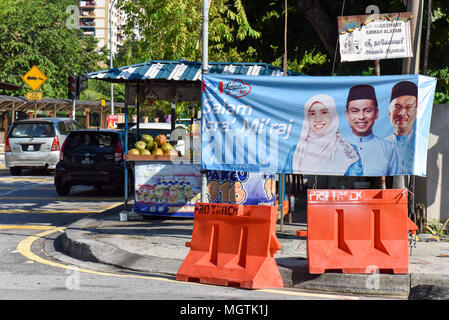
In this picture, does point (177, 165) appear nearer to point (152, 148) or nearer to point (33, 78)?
point (152, 148)

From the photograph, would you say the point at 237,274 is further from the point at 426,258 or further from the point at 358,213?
the point at 426,258

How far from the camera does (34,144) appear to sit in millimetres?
21344

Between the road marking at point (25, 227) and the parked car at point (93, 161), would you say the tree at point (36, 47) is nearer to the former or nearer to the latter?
the parked car at point (93, 161)

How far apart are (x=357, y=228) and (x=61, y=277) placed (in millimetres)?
3376

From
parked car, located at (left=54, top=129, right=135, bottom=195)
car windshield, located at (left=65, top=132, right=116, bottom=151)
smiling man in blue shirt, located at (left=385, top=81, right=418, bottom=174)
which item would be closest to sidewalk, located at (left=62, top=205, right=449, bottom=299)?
smiling man in blue shirt, located at (left=385, top=81, right=418, bottom=174)

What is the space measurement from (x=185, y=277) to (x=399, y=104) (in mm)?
3484

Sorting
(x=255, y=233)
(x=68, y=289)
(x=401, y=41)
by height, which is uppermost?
(x=401, y=41)

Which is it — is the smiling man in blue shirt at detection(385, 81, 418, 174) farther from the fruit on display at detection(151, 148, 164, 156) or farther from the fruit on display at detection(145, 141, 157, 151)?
the fruit on display at detection(145, 141, 157, 151)

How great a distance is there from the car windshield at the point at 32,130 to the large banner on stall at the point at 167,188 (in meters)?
10.7

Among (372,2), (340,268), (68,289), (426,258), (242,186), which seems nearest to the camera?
(68,289)

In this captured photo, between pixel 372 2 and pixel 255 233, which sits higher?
pixel 372 2

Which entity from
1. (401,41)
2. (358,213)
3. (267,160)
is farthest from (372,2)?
(358,213)

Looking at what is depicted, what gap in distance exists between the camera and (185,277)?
7.38 m

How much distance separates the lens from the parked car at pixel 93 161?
16.0m
